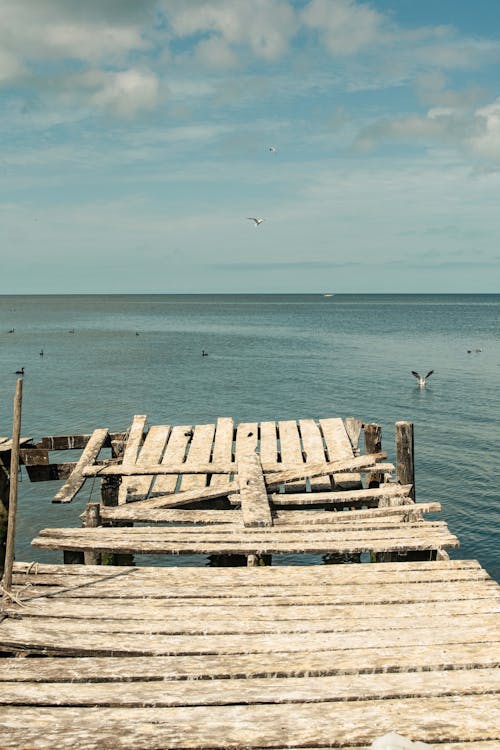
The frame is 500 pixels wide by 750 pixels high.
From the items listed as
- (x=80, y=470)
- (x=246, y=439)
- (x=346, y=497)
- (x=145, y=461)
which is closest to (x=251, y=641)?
(x=346, y=497)

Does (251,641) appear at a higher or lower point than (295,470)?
lower

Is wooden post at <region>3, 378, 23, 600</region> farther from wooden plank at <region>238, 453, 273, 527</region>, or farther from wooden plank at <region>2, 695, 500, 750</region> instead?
wooden plank at <region>238, 453, 273, 527</region>

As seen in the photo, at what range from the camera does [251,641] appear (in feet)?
16.5

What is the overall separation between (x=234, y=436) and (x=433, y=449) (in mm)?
13556

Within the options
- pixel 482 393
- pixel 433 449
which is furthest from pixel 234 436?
pixel 482 393

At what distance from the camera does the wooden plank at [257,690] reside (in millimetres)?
4293

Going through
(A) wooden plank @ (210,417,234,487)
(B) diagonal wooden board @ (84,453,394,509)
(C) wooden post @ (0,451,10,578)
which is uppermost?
(A) wooden plank @ (210,417,234,487)

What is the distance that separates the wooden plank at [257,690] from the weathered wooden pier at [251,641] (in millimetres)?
12

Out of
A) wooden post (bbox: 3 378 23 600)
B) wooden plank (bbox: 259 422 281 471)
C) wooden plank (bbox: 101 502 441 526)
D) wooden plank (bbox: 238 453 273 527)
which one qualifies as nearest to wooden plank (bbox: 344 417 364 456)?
wooden plank (bbox: 259 422 281 471)

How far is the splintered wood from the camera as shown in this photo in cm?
401

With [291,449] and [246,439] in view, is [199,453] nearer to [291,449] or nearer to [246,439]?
[246,439]

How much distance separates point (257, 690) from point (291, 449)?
745cm

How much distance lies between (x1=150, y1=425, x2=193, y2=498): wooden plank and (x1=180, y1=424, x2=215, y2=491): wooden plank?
13 centimetres

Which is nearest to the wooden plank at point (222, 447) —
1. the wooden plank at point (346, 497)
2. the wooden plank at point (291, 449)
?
the wooden plank at point (291, 449)
